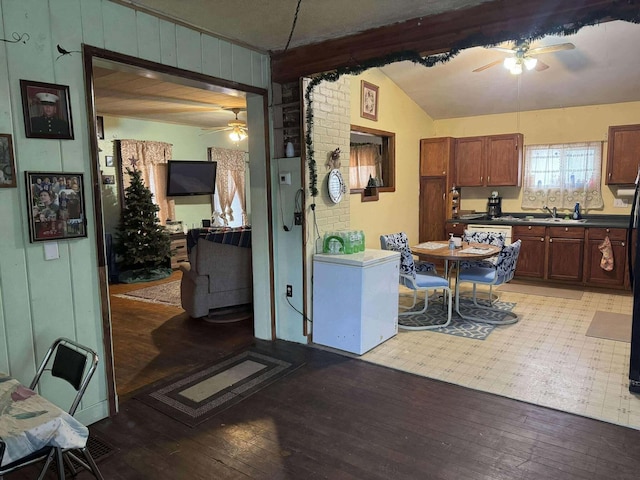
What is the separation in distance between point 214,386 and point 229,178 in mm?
5976

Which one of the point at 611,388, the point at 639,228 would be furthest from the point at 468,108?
the point at 611,388

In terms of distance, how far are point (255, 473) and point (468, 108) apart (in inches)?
238

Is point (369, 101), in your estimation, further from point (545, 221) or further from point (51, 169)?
point (51, 169)

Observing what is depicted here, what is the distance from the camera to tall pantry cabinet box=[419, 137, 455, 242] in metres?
6.78

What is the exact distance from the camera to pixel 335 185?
3994 millimetres

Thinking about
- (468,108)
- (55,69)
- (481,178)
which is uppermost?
(468,108)

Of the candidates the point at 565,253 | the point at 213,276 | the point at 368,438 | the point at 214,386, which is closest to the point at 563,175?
the point at 565,253

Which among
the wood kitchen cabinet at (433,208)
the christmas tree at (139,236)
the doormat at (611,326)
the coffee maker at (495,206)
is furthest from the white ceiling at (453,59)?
the doormat at (611,326)

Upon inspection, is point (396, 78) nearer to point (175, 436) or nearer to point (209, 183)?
point (209, 183)

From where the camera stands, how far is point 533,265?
612 centimetres

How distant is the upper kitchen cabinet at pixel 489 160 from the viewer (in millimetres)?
6445

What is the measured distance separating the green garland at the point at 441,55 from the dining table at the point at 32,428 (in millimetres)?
2561

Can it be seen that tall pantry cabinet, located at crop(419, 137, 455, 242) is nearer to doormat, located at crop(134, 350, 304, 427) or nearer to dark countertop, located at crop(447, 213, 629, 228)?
dark countertop, located at crop(447, 213, 629, 228)

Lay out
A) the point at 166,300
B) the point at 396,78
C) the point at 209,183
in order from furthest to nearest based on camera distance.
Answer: the point at 209,183
the point at 396,78
the point at 166,300
